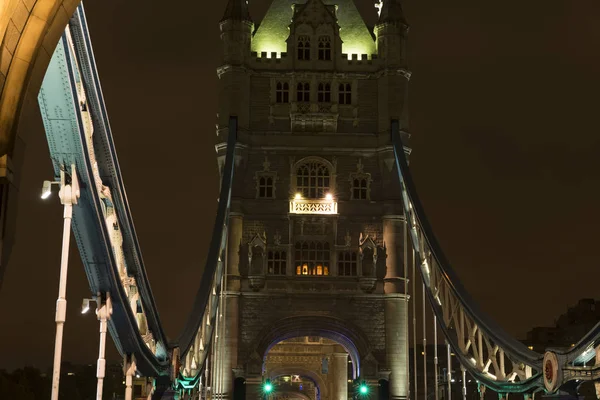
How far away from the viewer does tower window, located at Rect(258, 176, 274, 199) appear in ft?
124

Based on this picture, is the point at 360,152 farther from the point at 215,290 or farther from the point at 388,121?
the point at 215,290

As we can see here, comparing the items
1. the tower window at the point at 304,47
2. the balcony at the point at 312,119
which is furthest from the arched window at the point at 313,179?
the tower window at the point at 304,47

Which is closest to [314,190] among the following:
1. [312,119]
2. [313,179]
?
[313,179]

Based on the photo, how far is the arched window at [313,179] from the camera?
3812cm

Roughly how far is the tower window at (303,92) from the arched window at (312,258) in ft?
19.2

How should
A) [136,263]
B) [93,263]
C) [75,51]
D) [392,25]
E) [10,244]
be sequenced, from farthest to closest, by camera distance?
[392,25]
[136,263]
[93,263]
[75,51]
[10,244]

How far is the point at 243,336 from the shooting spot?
3644 centimetres

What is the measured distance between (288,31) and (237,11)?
7.60ft

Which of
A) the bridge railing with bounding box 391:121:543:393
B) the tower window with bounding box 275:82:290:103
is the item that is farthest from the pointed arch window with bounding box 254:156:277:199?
the bridge railing with bounding box 391:121:543:393

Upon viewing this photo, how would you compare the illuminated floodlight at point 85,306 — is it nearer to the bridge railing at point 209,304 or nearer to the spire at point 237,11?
the bridge railing at point 209,304

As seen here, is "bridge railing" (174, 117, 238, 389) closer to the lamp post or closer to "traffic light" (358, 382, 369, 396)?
"traffic light" (358, 382, 369, 396)

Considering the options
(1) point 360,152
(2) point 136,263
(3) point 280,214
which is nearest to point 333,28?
(1) point 360,152

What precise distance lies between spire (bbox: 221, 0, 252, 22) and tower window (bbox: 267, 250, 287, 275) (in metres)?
9.81

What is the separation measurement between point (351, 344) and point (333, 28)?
42.1 ft
